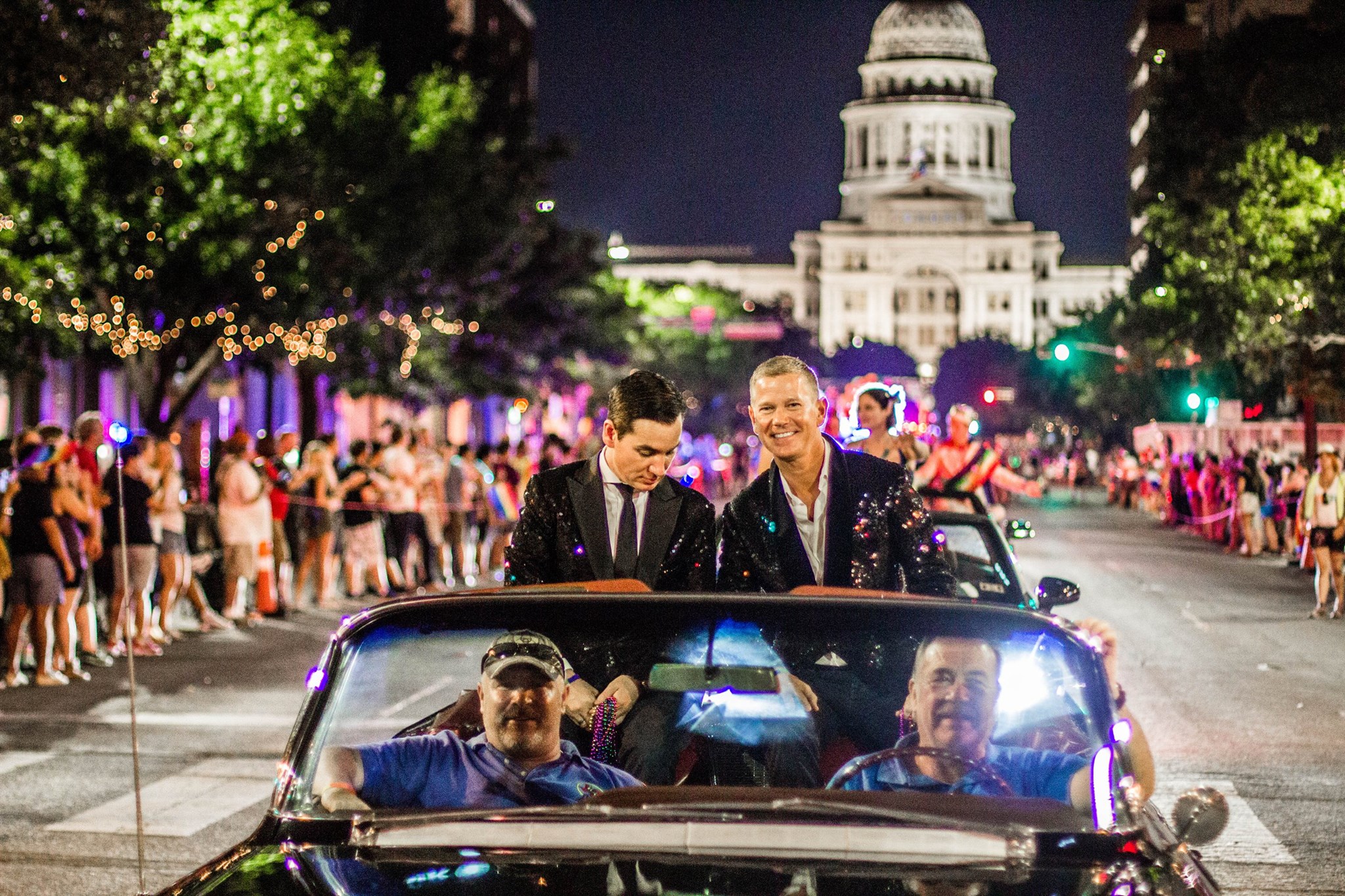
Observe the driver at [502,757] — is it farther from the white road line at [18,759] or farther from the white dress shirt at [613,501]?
the white road line at [18,759]

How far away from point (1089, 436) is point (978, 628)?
103 meters

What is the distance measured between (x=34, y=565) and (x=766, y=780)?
1093cm

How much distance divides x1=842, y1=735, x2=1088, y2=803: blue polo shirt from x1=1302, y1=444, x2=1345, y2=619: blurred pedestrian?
54.1ft

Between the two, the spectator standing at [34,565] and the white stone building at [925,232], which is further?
the white stone building at [925,232]

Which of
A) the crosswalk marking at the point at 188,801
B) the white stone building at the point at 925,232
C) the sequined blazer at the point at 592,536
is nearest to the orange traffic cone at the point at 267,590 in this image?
the crosswalk marking at the point at 188,801

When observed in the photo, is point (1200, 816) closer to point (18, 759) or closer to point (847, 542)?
point (847, 542)

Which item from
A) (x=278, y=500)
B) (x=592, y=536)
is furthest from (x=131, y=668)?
(x=278, y=500)

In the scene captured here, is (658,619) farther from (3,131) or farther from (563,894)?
(3,131)

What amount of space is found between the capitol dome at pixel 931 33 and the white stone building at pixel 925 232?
12cm

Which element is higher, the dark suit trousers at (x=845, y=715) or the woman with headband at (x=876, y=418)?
the woman with headband at (x=876, y=418)

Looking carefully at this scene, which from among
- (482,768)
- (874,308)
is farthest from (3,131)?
(874,308)

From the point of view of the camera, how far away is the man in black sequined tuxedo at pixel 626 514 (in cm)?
538

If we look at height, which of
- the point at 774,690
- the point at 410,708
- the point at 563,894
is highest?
the point at 774,690

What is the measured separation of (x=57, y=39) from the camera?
579 inches
